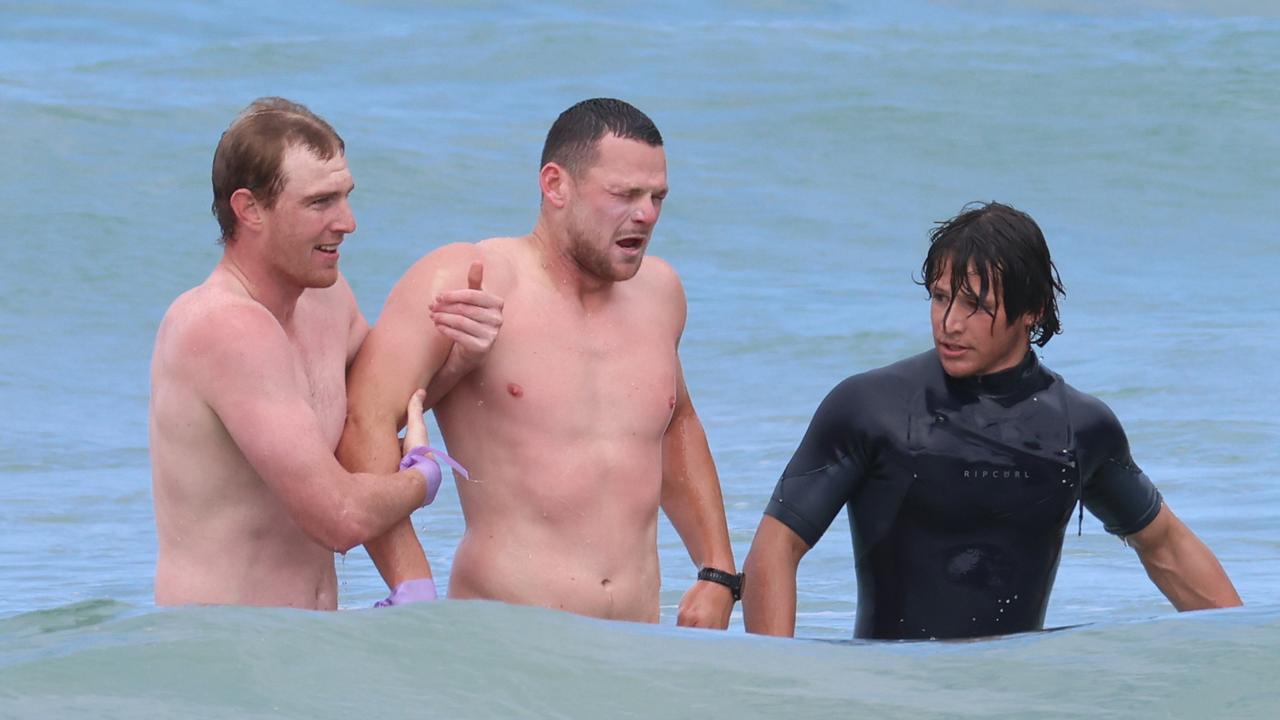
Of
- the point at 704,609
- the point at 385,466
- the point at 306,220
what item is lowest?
the point at 704,609

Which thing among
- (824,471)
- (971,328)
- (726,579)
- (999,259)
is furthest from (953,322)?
(726,579)

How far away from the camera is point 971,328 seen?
15.2 ft

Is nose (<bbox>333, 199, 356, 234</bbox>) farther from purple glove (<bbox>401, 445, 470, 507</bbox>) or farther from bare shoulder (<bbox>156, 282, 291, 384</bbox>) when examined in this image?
purple glove (<bbox>401, 445, 470, 507</bbox>)

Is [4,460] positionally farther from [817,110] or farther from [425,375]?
[817,110]

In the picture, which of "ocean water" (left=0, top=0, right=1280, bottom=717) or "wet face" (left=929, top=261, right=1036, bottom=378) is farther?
"wet face" (left=929, top=261, right=1036, bottom=378)

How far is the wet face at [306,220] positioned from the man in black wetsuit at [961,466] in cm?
122

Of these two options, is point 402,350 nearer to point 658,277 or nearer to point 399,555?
point 399,555

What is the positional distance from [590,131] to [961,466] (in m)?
1.18

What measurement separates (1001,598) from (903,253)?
14696 mm

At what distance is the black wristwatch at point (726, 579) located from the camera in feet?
16.3

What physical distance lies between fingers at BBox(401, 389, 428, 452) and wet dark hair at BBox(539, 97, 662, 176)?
72cm

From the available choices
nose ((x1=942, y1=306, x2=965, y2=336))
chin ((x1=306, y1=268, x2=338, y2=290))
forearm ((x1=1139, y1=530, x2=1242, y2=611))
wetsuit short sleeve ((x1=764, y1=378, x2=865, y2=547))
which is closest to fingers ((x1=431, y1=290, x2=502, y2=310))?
chin ((x1=306, y1=268, x2=338, y2=290))

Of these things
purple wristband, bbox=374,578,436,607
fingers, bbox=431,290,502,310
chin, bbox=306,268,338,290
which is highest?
chin, bbox=306,268,338,290

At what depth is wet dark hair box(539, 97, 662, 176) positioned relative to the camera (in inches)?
187
